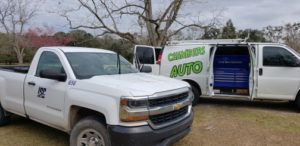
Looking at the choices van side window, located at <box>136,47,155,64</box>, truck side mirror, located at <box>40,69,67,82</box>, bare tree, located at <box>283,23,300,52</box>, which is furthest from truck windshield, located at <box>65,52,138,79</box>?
bare tree, located at <box>283,23,300,52</box>

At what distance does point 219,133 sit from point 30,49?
34.5m

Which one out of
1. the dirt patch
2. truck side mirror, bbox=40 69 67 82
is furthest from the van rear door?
truck side mirror, bbox=40 69 67 82

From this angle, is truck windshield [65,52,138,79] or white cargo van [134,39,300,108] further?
white cargo van [134,39,300,108]

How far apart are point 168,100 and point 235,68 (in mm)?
5379

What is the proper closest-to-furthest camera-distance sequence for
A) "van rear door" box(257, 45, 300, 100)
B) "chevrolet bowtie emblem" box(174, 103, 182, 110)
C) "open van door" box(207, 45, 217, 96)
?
"chevrolet bowtie emblem" box(174, 103, 182, 110)
"van rear door" box(257, 45, 300, 100)
"open van door" box(207, 45, 217, 96)

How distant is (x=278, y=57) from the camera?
25.1 feet

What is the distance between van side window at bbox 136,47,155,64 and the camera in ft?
37.5

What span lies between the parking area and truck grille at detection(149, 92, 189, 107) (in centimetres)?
111

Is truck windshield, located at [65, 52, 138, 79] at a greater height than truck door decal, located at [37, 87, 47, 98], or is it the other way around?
truck windshield, located at [65, 52, 138, 79]

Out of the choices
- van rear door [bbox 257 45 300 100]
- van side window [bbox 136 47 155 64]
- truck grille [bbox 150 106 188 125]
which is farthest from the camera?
van side window [bbox 136 47 155 64]

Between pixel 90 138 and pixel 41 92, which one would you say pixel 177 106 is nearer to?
pixel 90 138

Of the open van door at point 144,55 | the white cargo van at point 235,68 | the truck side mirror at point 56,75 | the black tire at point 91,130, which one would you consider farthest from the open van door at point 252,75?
the truck side mirror at point 56,75

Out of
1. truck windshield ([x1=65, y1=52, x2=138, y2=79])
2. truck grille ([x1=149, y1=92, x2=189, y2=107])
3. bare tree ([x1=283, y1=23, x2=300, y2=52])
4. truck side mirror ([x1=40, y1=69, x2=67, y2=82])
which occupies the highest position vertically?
bare tree ([x1=283, y1=23, x2=300, y2=52])

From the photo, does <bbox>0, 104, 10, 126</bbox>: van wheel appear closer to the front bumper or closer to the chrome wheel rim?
the chrome wheel rim
